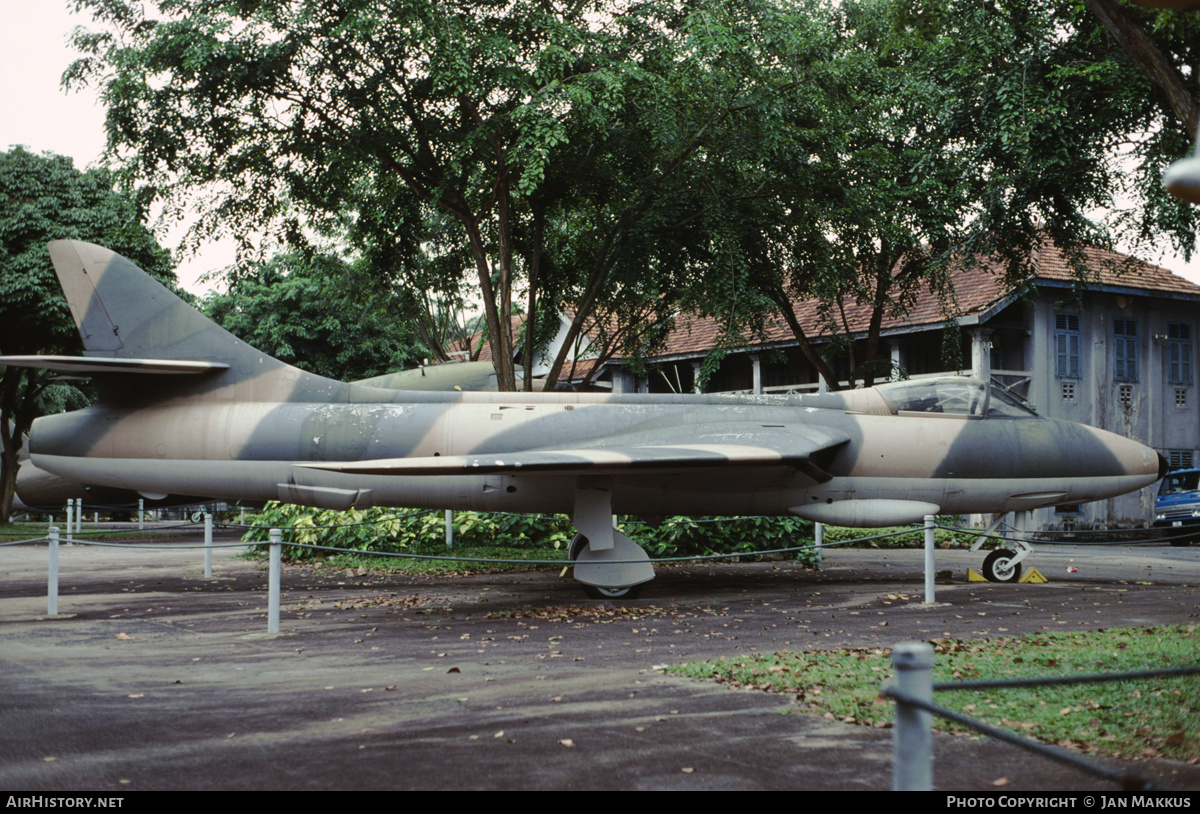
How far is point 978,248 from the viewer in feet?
67.9

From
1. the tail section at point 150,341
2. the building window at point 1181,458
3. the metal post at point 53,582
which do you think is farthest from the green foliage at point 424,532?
the building window at point 1181,458

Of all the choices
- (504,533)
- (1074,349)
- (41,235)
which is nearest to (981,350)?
(1074,349)

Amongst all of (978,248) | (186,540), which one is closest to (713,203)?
(978,248)

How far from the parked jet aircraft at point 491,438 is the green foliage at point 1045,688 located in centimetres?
427

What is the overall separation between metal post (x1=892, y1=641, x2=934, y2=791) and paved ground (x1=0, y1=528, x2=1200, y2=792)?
5.57ft

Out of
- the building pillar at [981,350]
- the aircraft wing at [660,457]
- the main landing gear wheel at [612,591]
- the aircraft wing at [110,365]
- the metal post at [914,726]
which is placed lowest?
the main landing gear wheel at [612,591]

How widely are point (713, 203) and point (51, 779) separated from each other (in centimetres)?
1443

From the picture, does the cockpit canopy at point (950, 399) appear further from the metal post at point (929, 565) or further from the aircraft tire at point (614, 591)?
the aircraft tire at point (614, 591)

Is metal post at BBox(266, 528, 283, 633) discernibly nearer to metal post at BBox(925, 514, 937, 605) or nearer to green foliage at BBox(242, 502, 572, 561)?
metal post at BBox(925, 514, 937, 605)

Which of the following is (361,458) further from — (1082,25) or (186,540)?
(186,540)

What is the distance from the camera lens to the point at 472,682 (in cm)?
727

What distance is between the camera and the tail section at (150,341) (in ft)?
43.0

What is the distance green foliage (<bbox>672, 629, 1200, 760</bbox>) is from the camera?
18.0 feet

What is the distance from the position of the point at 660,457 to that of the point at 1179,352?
2924cm
